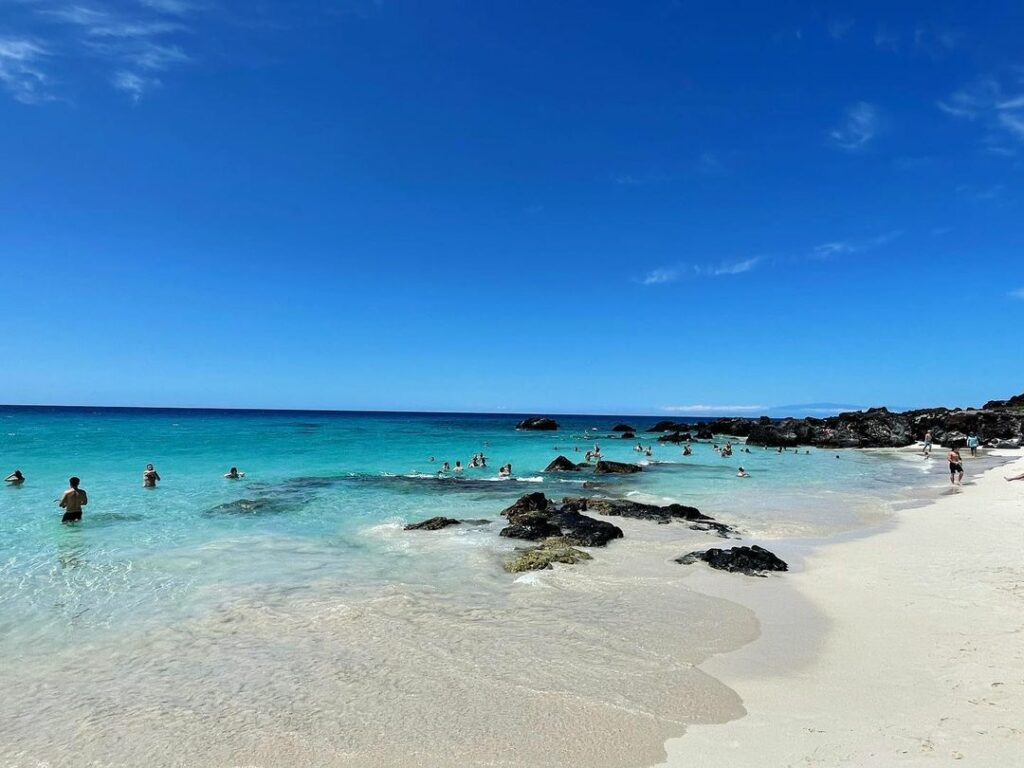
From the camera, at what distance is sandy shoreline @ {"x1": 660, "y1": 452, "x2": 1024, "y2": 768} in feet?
17.9

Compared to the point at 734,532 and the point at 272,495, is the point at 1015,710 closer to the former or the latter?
the point at 734,532

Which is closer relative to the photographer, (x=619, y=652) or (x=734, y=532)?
(x=619, y=652)

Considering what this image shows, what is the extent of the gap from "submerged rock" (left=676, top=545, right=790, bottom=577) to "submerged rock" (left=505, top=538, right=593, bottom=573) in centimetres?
251

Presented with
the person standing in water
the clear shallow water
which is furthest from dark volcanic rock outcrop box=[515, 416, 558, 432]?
the clear shallow water

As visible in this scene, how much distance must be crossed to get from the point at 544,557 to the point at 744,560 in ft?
14.9

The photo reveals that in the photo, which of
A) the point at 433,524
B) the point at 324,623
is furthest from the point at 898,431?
the point at 324,623

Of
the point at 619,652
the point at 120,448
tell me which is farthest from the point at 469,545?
the point at 120,448

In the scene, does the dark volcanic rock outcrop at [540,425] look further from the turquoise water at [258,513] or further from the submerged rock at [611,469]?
the submerged rock at [611,469]

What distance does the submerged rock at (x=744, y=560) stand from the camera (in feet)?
41.0

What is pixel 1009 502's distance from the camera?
63.6 feet

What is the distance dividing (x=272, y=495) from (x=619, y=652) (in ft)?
63.7

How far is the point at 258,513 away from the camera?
1962 cm

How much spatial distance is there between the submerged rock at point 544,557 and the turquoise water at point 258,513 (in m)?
1.20

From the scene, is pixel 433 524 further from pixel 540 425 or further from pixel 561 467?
pixel 540 425
